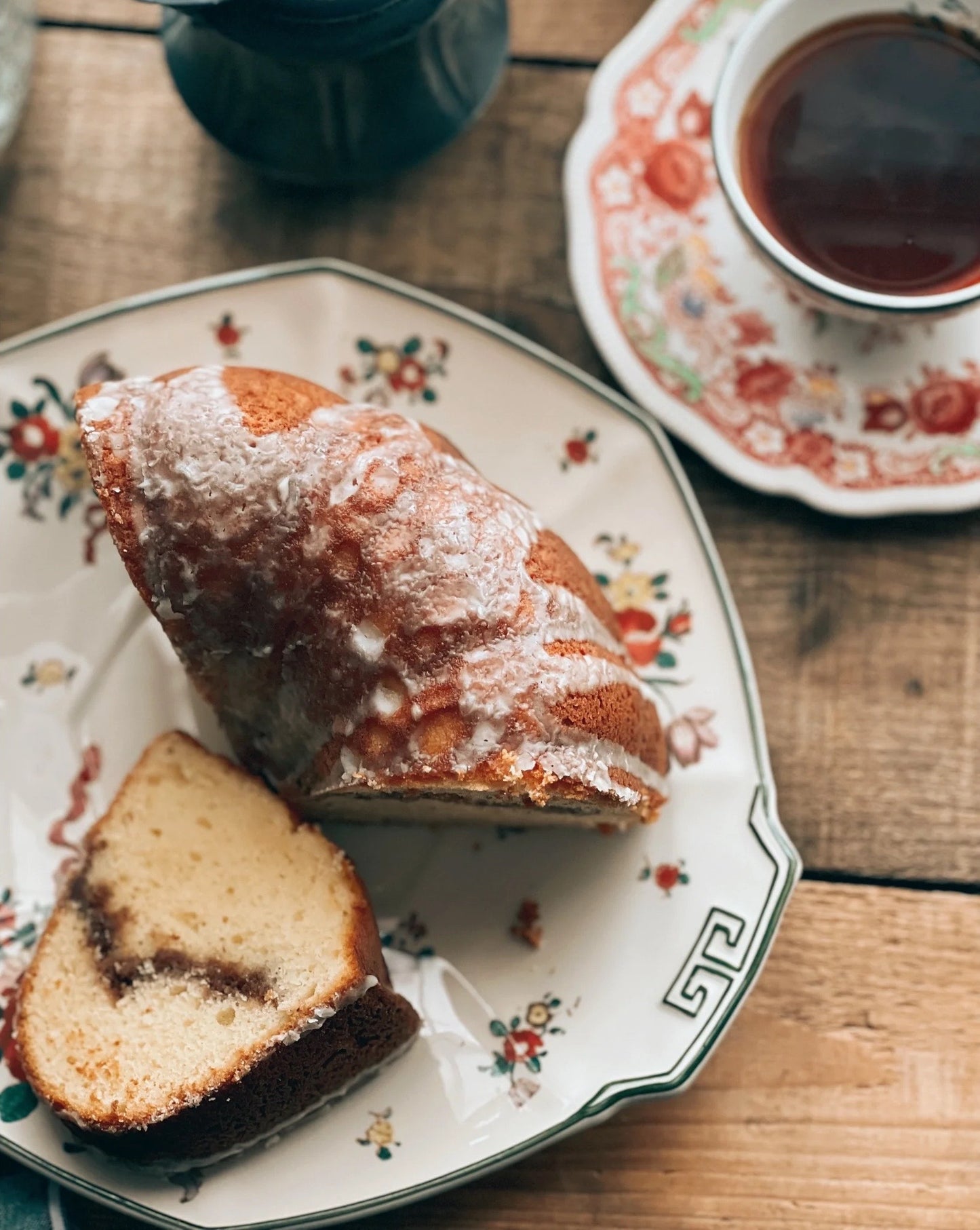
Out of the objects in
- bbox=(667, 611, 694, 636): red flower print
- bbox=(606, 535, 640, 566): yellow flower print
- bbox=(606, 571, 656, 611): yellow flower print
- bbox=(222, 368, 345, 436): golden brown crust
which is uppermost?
bbox=(222, 368, 345, 436): golden brown crust

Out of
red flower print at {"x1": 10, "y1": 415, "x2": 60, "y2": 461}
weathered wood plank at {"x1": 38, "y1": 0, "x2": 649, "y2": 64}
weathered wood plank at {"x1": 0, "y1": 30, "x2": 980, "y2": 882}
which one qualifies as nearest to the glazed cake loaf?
red flower print at {"x1": 10, "y1": 415, "x2": 60, "y2": 461}

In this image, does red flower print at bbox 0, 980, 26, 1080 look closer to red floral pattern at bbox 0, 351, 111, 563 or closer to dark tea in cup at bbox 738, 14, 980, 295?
red floral pattern at bbox 0, 351, 111, 563

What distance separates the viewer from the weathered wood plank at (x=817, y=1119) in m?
1.62

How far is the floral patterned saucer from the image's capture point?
1.70m

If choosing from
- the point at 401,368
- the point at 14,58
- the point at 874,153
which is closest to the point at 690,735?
the point at 401,368

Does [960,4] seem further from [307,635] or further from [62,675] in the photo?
[62,675]

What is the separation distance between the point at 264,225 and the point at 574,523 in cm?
60

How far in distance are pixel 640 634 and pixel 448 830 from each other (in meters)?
0.35

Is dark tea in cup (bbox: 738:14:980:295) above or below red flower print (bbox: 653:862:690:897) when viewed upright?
above

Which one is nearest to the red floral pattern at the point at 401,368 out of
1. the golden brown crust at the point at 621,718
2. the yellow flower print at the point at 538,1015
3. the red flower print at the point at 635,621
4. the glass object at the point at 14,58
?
the red flower print at the point at 635,621

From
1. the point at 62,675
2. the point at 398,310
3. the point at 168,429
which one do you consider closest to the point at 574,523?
the point at 398,310

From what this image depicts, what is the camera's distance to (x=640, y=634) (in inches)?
65.7

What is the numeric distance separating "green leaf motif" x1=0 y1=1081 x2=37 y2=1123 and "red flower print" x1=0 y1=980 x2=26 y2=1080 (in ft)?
0.04

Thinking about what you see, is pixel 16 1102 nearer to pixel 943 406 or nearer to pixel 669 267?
pixel 669 267
